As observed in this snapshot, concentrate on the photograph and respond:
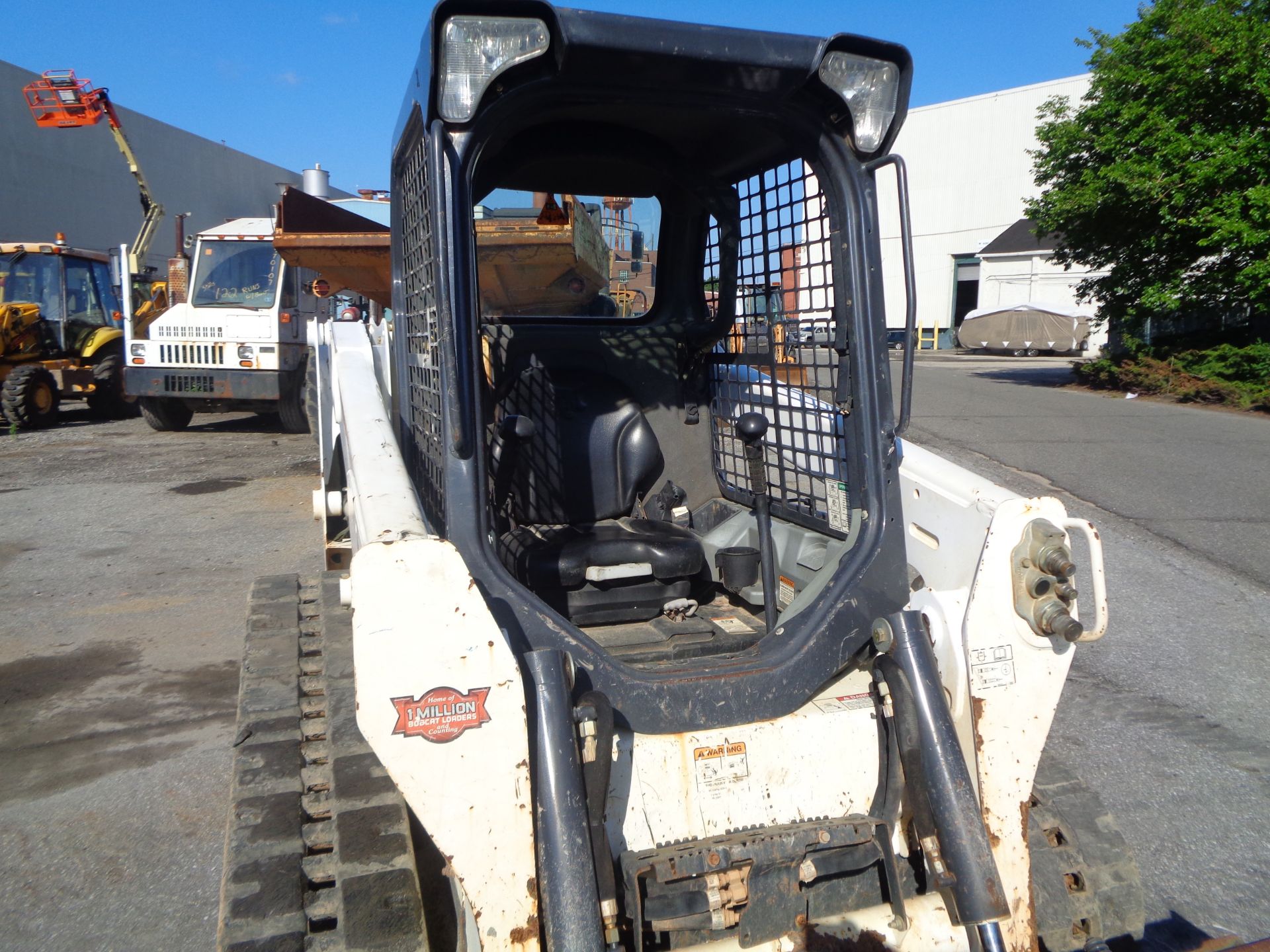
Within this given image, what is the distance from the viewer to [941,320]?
1559 inches

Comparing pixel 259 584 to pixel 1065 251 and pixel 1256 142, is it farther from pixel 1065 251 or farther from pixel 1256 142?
pixel 1065 251

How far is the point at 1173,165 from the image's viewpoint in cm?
1545

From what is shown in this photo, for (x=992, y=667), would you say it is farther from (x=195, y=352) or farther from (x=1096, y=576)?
(x=195, y=352)

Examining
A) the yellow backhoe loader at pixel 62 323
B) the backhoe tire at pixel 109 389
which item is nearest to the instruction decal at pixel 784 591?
the yellow backhoe loader at pixel 62 323

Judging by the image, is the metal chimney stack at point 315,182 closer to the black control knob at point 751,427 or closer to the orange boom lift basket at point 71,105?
the orange boom lift basket at point 71,105

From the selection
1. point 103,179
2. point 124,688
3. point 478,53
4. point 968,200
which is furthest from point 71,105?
point 968,200

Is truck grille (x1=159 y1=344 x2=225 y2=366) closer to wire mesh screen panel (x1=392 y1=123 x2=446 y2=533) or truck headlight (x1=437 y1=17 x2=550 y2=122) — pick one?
wire mesh screen panel (x1=392 y1=123 x2=446 y2=533)

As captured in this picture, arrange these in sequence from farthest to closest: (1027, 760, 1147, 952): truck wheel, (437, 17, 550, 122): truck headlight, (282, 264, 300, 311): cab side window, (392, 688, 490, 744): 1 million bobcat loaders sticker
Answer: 1. (282, 264, 300, 311): cab side window
2. (1027, 760, 1147, 952): truck wheel
3. (437, 17, 550, 122): truck headlight
4. (392, 688, 490, 744): 1 million bobcat loaders sticker

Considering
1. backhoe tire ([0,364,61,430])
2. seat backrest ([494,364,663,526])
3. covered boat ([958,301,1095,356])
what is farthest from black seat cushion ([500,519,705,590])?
covered boat ([958,301,1095,356])

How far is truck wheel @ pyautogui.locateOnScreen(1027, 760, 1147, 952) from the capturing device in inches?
96.3

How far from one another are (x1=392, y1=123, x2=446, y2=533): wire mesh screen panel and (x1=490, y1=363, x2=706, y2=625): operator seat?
0.35 m

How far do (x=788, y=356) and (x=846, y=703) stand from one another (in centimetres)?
114

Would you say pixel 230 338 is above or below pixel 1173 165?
below

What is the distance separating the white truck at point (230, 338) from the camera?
12.8 meters
